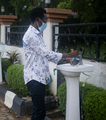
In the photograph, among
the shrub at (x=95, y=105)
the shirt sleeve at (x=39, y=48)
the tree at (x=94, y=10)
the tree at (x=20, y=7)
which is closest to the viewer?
the shirt sleeve at (x=39, y=48)

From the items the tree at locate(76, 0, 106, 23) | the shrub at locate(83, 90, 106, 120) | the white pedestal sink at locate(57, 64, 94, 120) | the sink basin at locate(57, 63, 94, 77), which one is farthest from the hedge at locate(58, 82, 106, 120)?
the tree at locate(76, 0, 106, 23)

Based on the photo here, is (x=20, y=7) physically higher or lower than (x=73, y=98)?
higher

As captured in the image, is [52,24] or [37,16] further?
[52,24]

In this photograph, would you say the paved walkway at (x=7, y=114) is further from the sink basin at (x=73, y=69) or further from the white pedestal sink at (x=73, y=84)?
the sink basin at (x=73, y=69)

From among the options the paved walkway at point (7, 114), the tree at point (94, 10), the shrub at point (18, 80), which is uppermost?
the tree at point (94, 10)

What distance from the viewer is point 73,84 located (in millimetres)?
2930

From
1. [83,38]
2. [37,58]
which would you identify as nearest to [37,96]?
[37,58]

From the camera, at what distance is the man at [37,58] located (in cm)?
256

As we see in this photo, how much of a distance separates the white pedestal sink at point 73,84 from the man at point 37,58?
19 cm

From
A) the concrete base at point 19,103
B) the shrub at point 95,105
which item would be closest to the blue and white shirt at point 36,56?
the shrub at point 95,105

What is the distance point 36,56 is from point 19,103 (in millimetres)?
1944

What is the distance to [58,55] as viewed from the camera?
262cm

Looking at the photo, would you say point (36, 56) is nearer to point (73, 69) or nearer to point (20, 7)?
point (73, 69)

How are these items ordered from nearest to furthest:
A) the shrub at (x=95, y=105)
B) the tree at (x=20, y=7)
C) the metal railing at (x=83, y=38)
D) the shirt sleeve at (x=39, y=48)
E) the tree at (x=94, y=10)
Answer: the shirt sleeve at (x=39, y=48), the shrub at (x=95, y=105), the metal railing at (x=83, y=38), the tree at (x=94, y=10), the tree at (x=20, y=7)
